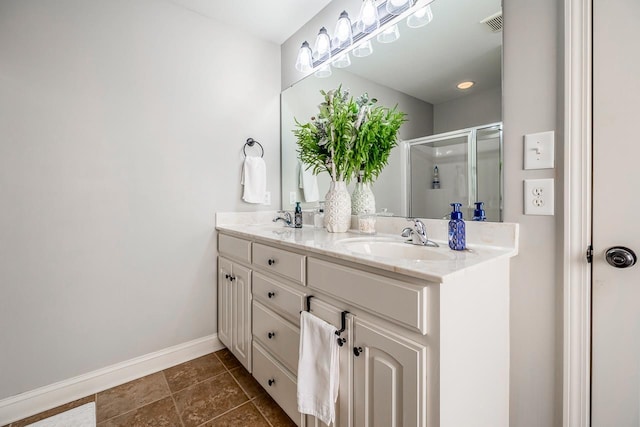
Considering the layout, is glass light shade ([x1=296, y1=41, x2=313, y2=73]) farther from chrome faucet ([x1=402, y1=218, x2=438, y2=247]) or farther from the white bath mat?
the white bath mat

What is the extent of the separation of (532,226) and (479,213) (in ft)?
0.58

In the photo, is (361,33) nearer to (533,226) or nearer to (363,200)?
(363,200)

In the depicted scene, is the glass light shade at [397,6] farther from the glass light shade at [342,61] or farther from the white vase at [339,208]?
the white vase at [339,208]

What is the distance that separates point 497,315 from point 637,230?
1.46ft

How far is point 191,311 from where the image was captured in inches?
71.6

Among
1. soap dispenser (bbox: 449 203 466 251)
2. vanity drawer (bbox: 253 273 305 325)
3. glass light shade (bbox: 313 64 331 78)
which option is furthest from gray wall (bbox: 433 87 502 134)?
vanity drawer (bbox: 253 273 305 325)

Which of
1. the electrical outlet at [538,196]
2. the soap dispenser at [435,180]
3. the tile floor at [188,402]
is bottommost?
the tile floor at [188,402]

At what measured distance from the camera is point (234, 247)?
5.40ft

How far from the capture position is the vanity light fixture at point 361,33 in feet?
4.40

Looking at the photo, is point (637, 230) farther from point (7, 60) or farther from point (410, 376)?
point (7, 60)

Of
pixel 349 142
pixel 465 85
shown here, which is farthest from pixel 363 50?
pixel 465 85

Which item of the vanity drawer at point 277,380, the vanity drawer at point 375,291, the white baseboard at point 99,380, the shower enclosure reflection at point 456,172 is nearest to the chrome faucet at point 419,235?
the shower enclosure reflection at point 456,172

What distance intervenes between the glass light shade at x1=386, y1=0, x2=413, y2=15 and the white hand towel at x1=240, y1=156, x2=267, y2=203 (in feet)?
3.96

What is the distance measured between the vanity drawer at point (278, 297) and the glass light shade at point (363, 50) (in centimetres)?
135
